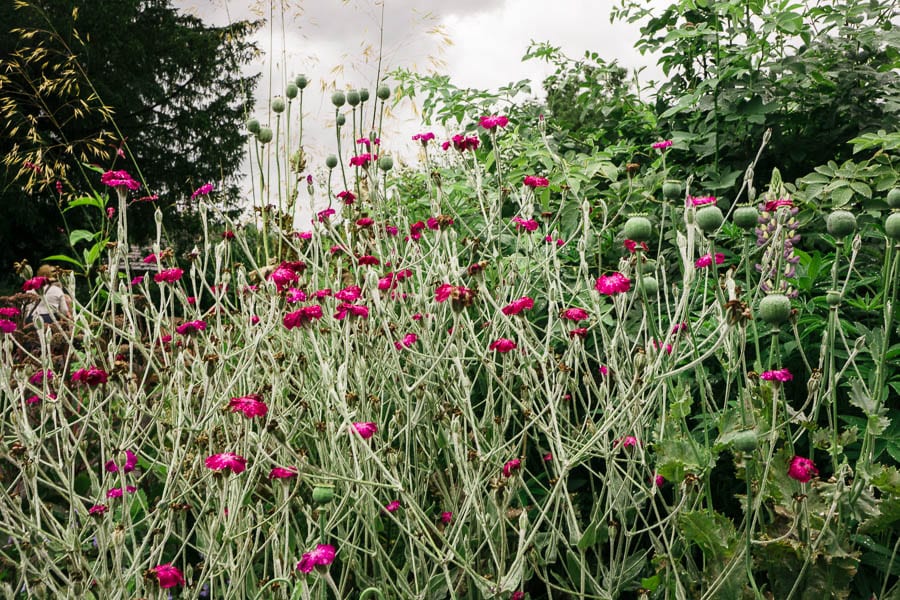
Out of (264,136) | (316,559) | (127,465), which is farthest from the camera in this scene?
(264,136)

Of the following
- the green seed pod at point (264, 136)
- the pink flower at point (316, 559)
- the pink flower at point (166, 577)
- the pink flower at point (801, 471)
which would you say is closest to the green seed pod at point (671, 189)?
the pink flower at point (801, 471)

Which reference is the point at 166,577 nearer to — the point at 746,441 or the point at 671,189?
the point at 746,441

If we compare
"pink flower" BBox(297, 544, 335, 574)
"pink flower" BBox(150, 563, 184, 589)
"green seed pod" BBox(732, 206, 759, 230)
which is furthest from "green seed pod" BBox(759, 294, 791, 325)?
"pink flower" BBox(150, 563, 184, 589)

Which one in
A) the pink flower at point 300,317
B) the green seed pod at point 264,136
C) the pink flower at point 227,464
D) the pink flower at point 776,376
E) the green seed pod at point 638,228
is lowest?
the pink flower at point 227,464

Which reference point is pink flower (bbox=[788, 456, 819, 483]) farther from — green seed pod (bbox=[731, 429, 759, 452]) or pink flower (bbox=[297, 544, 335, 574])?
pink flower (bbox=[297, 544, 335, 574])

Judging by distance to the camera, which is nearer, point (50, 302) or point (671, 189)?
point (671, 189)

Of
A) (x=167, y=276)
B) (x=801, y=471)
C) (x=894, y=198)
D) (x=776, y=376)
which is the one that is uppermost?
(x=894, y=198)

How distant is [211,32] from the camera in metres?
16.7

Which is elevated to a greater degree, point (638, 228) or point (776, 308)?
point (638, 228)

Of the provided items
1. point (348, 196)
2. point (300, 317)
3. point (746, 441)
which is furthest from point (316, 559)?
point (348, 196)

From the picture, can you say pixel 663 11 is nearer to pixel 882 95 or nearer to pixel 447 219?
pixel 882 95

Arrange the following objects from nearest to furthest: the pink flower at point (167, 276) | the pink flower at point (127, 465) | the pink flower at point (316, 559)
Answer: the pink flower at point (316, 559) → the pink flower at point (127, 465) → the pink flower at point (167, 276)

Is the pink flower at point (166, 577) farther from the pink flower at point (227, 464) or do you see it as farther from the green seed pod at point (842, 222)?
the green seed pod at point (842, 222)

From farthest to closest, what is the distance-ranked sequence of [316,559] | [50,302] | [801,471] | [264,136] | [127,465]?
1. [50,302]
2. [264,136]
3. [127,465]
4. [801,471]
5. [316,559]
